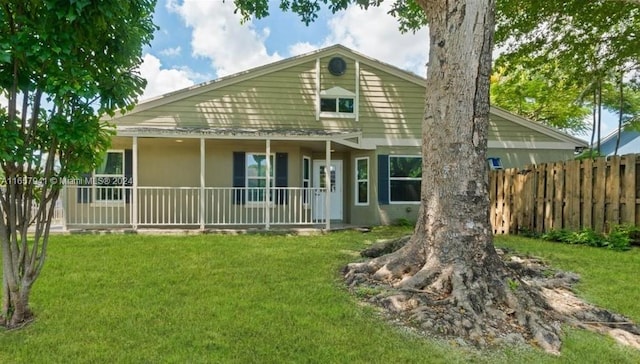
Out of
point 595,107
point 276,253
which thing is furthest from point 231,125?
point 595,107

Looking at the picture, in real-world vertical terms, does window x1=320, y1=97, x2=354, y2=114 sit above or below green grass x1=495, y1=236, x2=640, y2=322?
above

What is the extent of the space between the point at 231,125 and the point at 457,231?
28.5ft

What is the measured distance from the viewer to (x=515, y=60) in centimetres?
1309

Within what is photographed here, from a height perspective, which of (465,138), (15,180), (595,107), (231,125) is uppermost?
(595,107)

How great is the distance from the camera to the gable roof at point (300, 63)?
11.1 metres

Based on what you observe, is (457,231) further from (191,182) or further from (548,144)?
(548,144)

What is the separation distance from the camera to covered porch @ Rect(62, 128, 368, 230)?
1062 centimetres

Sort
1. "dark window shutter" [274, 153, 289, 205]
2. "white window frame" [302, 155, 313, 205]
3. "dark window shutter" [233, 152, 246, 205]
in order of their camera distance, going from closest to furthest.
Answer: "dark window shutter" [233, 152, 246, 205] < "dark window shutter" [274, 153, 289, 205] < "white window frame" [302, 155, 313, 205]

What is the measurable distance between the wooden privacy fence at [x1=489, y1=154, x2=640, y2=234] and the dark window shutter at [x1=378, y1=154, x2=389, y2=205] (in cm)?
299

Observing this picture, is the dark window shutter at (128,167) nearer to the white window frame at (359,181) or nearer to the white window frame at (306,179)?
the white window frame at (306,179)

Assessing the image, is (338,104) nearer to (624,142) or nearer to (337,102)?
(337,102)

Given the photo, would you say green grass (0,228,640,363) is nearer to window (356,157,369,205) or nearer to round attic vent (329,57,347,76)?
window (356,157,369,205)

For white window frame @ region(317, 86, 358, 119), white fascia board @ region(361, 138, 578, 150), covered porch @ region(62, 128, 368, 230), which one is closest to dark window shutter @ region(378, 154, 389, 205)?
white fascia board @ region(361, 138, 578, 150)

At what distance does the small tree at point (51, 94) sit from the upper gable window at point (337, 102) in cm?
849
